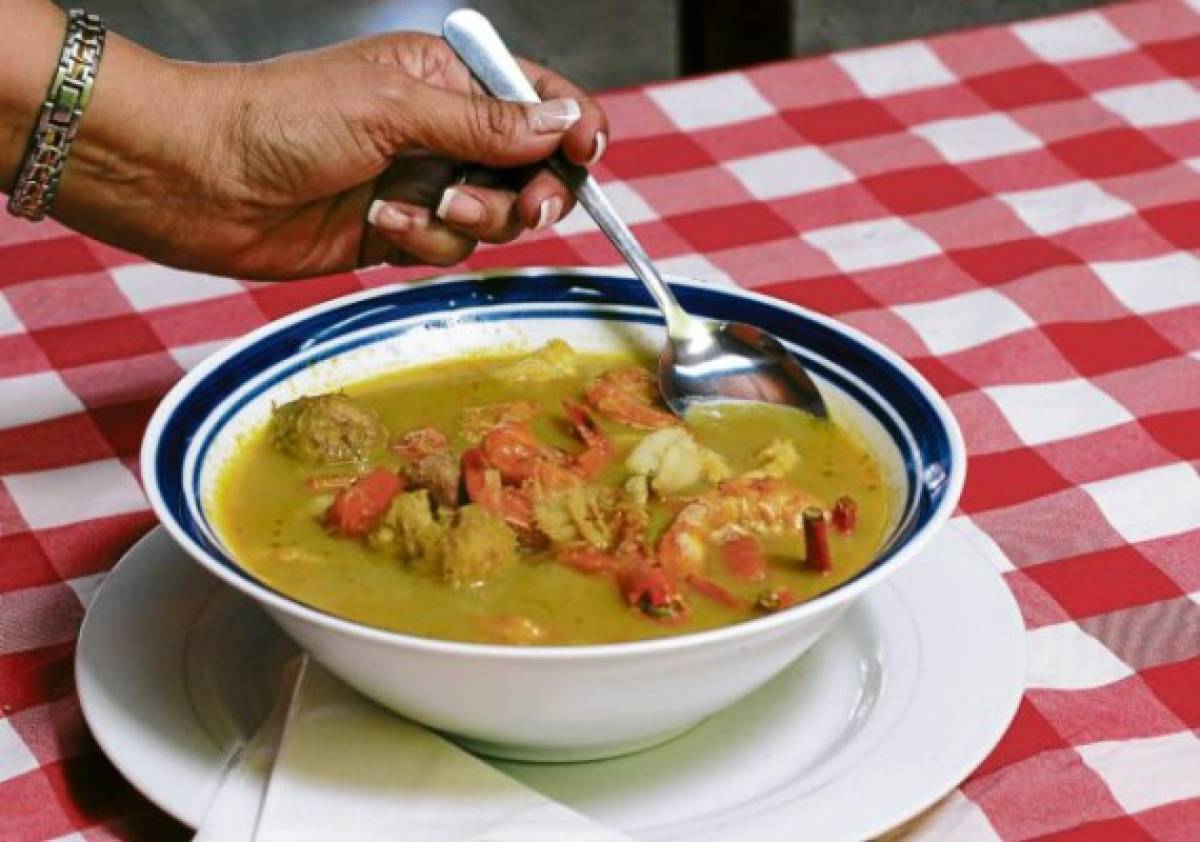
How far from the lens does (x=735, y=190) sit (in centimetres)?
258

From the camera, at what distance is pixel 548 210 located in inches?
77.4

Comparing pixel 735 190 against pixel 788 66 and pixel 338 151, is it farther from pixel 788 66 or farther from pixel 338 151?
pixel 338 151

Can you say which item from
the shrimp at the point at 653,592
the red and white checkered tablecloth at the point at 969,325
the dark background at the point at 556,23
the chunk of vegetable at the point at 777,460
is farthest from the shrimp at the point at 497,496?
the dark background at the point at 556,23

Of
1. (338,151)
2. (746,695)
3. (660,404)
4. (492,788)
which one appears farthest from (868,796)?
(338,151)

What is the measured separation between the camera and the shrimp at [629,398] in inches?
71.0

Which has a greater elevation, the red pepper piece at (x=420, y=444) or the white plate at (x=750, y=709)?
the red pepper piece at (x=420, y=444)

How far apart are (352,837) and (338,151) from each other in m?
0.73

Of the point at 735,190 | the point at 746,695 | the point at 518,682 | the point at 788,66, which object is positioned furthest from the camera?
the point at 788,66

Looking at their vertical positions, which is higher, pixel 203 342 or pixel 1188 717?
pixel 1188 717

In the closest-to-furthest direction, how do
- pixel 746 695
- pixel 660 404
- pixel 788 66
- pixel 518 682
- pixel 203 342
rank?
pixel 518 682
pixel 746 695
pixel 660 404
pixel 203 342
pixel 788 66

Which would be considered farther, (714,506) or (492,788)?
(714,506)

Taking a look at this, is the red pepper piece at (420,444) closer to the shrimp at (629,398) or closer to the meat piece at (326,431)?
the meat piece at (326,431)

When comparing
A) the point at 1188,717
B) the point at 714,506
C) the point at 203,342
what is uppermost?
the point at 714,506

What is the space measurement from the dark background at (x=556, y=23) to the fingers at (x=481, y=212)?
3.20m
